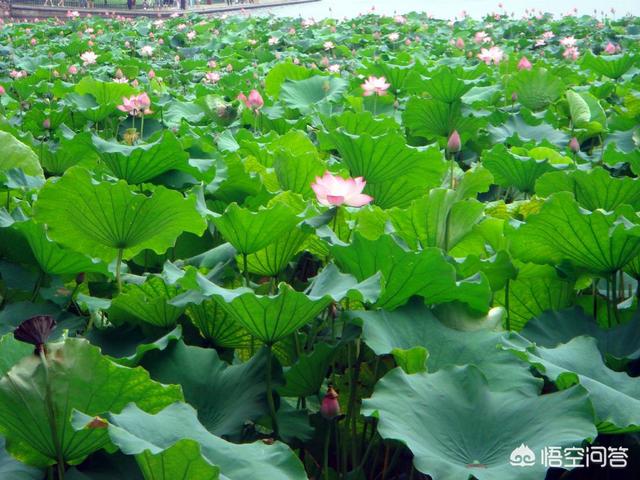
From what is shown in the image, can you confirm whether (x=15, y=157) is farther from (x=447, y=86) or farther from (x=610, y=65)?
(x=610, y=65)

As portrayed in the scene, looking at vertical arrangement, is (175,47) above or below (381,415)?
below

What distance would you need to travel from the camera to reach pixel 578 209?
3.36ft

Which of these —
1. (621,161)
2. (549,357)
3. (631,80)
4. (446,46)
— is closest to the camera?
(549,357)

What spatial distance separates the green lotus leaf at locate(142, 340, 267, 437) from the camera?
2.90ft

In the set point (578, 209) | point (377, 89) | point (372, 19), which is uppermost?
point (578, 209)

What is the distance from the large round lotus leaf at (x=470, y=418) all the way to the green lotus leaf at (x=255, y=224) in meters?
0.30

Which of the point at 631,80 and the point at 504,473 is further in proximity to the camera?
the point at 631,80

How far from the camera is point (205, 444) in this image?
0.71 meters

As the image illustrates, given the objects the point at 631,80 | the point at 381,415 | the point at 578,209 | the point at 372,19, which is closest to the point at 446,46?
the point at 631,80

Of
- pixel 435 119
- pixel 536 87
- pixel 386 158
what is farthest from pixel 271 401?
pixel 536 87

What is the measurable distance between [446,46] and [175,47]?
7.99 feet

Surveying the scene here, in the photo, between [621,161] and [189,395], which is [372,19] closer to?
[621,161]

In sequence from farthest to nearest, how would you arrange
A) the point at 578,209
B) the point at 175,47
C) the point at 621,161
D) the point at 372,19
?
1. the point at 372,19
2. the point at 175,47
3. the point at 621,161
4. the point at 578,209

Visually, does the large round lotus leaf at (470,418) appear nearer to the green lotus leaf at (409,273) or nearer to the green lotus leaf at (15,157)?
the green lotus leaf at (409,273)
